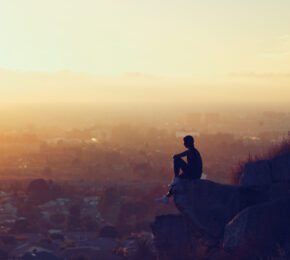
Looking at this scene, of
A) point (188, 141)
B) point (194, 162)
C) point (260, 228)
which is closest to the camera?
point (260, 228)

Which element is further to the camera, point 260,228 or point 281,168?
point 281,168

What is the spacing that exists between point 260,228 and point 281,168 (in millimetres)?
3606

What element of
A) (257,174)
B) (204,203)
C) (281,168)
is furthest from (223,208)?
(281,168)

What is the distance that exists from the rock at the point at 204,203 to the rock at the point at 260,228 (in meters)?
1.32

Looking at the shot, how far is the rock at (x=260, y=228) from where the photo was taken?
29.1 ft

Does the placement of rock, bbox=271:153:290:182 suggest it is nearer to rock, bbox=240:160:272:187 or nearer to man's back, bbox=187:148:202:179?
rock, bbox=240:160:272:187

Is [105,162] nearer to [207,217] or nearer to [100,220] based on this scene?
[100,220]

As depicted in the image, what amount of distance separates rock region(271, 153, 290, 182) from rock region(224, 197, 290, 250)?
2.47 metres

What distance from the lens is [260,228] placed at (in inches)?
356

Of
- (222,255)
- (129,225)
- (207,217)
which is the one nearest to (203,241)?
(207,217)

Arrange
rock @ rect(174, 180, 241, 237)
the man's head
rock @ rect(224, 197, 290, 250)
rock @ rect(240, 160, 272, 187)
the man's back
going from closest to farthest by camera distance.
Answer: rock @ rect(224, 197, 290, 250)
the man's back
the man's head
rock @ rect(174, 180, 241, 237)
rock @ rect(240, 160, 272, 187)

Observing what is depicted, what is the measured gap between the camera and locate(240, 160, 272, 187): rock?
12.0m

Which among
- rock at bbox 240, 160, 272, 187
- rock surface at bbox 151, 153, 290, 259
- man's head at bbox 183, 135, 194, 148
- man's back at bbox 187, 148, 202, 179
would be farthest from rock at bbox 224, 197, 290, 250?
man's head at bbox 183, 135, 194, 148

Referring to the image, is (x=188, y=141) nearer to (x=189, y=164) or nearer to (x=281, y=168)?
(x=189, y=164)
